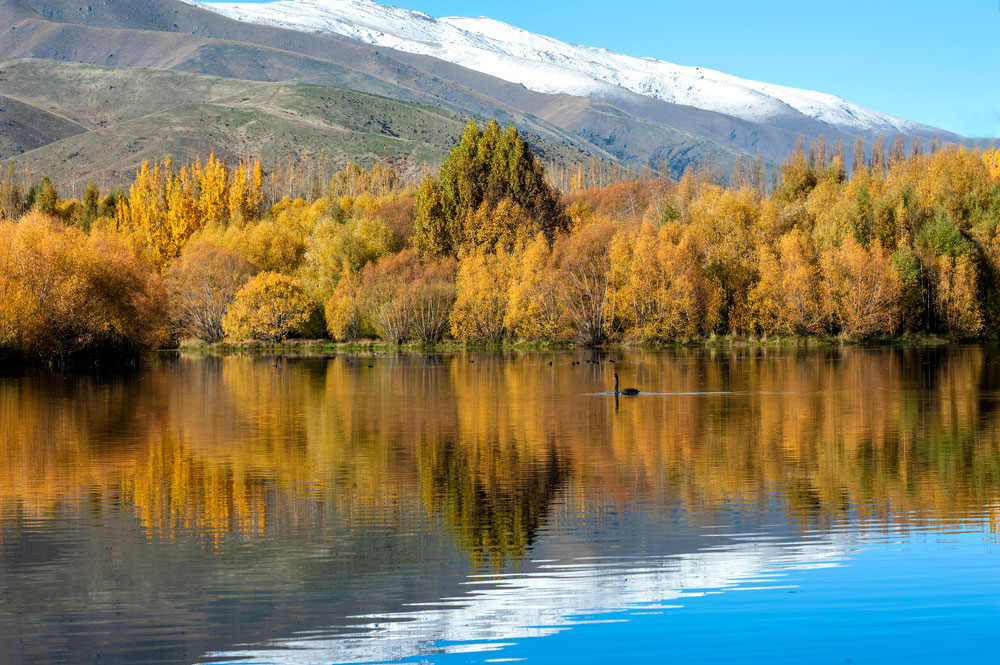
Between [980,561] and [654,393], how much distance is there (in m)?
26.6

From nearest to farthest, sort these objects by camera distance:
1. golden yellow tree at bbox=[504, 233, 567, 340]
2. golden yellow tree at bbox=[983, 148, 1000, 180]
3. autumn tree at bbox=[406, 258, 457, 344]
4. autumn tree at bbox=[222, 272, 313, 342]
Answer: golden yellow tree at bbox=[504, 233, 567, 340] < autumn tree at bbox=[406, 258, 457, 344] < autumn tree at bbox=[222, 272, 313, 342] < golden yellow tree at bbox=[983, 148, 1000, 180]

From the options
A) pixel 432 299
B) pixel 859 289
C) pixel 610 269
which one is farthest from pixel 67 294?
pixel 859 289

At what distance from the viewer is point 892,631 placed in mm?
11430

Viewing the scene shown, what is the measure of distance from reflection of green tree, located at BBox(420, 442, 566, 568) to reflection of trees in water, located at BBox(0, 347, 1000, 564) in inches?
2.3

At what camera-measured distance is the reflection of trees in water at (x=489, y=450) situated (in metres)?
18.1

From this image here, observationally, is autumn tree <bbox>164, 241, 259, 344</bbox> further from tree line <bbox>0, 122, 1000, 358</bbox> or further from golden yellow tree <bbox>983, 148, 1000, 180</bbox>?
golden yellow tree <bbox>983, 148, 1000, 180</bbox>

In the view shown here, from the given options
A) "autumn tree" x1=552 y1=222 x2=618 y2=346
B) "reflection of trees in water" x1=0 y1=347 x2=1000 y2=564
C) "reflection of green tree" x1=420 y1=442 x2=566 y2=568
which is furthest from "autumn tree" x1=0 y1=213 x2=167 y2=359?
"reflection of green tree" x1=420 y1=442 x2=566 y2=568

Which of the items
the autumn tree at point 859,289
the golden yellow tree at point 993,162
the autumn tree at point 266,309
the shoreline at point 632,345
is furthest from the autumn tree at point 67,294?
the golden yellow tree at point 993,162

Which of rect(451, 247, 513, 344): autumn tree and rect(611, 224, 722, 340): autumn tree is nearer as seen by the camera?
rect(611, 224, 722, 340): autumn tree

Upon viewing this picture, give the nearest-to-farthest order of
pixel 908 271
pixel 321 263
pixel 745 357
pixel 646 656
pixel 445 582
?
1. pixel 646 656
2. pixel 445 582
3. pixel 745 357
4. pixel 908 271
5. pixel 321 263

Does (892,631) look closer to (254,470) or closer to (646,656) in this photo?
(646,656)

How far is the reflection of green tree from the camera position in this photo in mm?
15539

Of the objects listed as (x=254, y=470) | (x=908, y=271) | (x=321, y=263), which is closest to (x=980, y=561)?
(x=254, y=470)

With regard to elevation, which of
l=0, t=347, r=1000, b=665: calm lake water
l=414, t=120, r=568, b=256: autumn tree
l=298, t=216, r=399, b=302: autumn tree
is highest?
l=414, t=120, r=568, b=256: autumn tree
